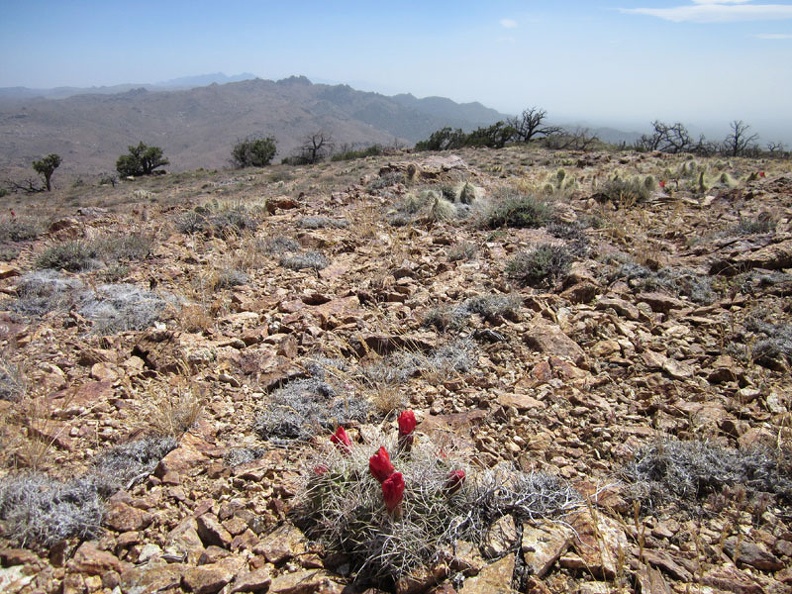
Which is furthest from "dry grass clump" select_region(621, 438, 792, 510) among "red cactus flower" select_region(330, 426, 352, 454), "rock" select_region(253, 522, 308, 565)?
"rock" select_region(253, 522, 308, 565)

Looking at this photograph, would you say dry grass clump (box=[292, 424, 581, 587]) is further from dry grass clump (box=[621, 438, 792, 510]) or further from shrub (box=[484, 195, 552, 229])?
shrub (box=[484, 195, 552, 229])

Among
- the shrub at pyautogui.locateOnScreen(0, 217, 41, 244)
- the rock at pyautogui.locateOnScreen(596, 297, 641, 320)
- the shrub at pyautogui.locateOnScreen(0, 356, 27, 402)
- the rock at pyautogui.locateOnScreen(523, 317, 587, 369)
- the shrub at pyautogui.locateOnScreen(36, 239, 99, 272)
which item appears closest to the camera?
the shrub at pyautogui.locateOnScreen(0, 356, 27, 402)

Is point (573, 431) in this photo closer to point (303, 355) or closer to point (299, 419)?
point (299, 419)

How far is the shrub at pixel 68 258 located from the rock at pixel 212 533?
4569mm

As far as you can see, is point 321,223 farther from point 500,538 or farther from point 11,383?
point 500,538

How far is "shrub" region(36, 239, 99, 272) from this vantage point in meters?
5.35

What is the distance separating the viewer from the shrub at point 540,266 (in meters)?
4.63

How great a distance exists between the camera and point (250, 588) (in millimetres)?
1688

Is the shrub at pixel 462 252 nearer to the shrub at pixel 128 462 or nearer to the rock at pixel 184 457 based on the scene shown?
the rock at pixel 184 457

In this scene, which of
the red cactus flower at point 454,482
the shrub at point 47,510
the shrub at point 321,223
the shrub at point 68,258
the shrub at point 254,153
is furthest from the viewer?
the shrub at point 254,153

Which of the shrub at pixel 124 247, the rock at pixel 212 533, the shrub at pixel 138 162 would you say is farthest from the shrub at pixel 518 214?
the shrub at pixel 138 162

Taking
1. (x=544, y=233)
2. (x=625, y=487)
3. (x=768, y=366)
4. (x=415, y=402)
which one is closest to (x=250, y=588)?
(x=415, y=402)

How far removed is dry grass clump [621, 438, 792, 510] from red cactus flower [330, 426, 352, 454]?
1.34 m

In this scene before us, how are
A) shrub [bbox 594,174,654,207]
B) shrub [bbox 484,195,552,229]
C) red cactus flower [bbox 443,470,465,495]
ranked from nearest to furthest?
1. red cactus flower [bbox 443,470,465,495]
2. shrub [bbox 484,195,552,229]
3. shrub [bbox 594,174,654,207]
